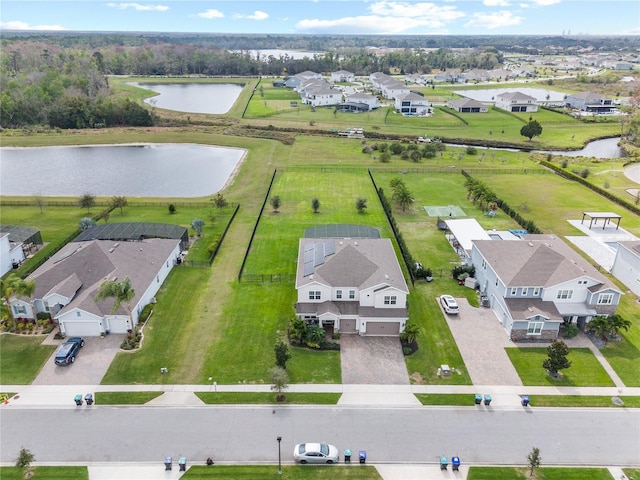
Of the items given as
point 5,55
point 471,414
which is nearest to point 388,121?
point 471,414

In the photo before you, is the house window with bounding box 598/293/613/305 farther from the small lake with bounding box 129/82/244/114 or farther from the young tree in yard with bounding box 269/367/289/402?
the small lake with bounding box 129/82/244/114

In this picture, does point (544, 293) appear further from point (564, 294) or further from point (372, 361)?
point (372, 361)

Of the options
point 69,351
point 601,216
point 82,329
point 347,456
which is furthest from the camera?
point 601,216

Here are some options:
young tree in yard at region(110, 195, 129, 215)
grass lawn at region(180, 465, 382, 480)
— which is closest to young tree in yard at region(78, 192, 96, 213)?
young tree in yard at region(110, 195, 129, 215)

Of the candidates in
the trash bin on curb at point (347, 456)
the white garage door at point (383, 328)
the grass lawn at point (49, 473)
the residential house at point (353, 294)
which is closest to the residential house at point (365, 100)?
the residential house at point (353, 294)

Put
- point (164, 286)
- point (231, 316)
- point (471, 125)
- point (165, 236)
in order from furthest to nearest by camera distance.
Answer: point (471, 125) → point (165, 236) → point (164, 286) → point (231, 316)

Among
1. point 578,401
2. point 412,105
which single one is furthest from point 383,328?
point 412,105

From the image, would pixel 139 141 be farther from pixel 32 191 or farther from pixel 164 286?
pixel 164 286
